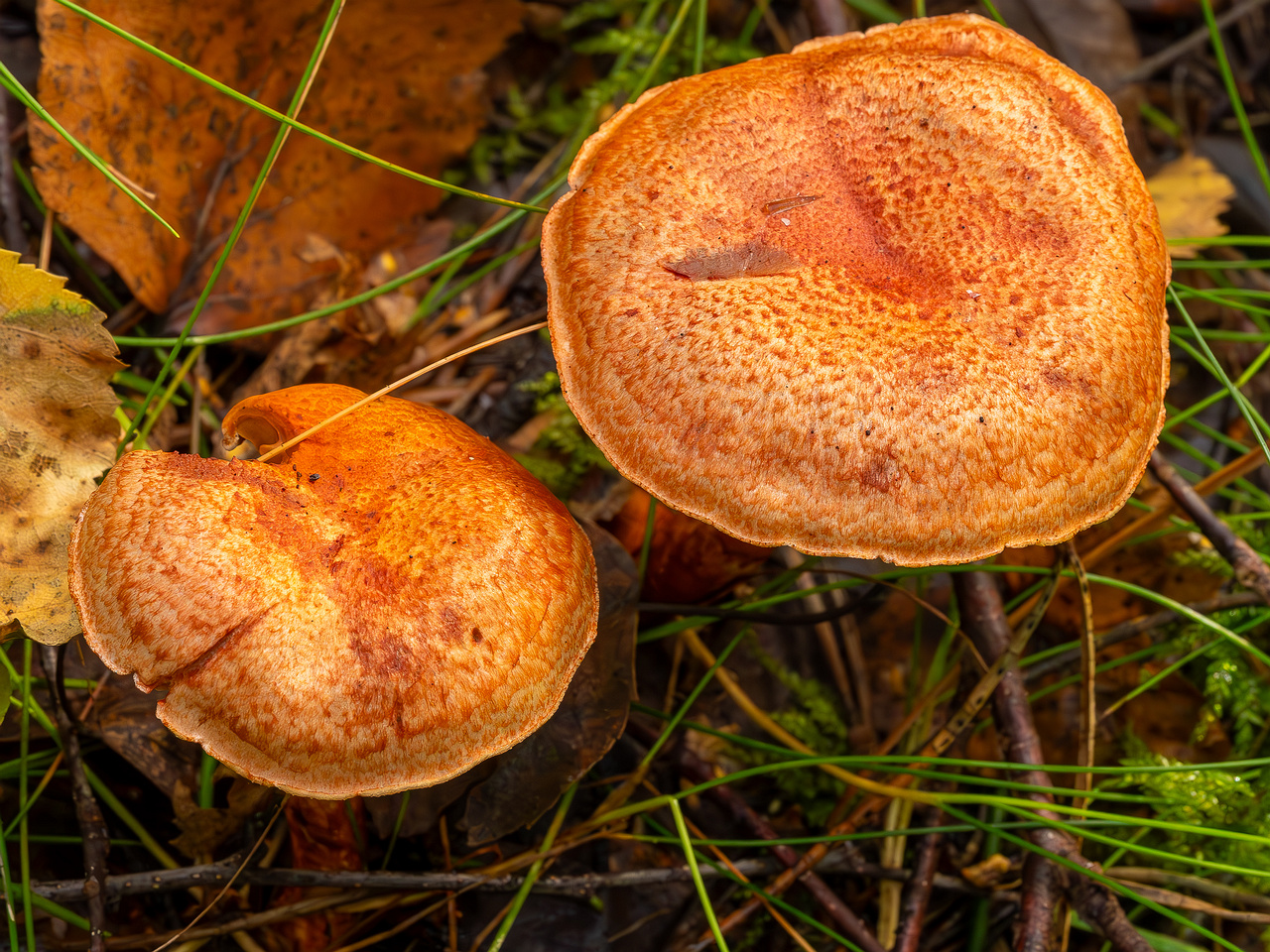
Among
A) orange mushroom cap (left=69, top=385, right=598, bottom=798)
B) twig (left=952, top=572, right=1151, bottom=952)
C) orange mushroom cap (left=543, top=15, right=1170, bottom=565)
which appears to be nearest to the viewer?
orange mushroom cap (left=69, top=385, right=598, bottom=798)

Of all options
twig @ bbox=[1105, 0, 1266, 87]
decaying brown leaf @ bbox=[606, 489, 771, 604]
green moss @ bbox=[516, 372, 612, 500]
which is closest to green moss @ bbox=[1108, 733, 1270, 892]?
decaying brown leaf @ bbox=[606, 489, 771, 604]

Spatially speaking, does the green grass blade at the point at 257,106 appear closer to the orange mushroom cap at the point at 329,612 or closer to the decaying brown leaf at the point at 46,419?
the decaying brown leaf at the point at 46,419

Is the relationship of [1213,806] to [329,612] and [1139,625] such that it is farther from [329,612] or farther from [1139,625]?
[329,612]

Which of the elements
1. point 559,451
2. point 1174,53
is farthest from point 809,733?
point 1174,53

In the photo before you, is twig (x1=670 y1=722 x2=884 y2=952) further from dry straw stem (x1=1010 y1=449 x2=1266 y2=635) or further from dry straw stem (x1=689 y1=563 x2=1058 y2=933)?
dry straw stem (x1=1010 y1=449 x2=1266 y2=635)

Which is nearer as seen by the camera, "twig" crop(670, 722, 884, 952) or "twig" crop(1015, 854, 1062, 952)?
"twig" crop(1015, 854, 1062, 952)

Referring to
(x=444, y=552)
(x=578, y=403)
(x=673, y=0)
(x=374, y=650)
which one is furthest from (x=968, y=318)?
(x=673, y=0)

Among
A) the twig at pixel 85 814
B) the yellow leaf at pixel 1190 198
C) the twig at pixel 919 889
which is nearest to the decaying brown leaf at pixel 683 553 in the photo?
the twig at pixel 919 889
